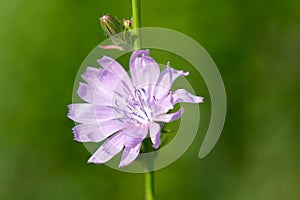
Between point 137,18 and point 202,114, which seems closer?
point 137,18

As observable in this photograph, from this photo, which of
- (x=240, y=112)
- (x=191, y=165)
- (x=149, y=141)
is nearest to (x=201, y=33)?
(x=240, y=112)

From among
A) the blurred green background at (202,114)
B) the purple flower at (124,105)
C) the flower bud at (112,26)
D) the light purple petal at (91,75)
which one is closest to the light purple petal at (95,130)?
the purple flower at (124,105)

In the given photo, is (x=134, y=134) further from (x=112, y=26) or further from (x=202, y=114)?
(x=202, y=114)

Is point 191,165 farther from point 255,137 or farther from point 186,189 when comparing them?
point 255,137

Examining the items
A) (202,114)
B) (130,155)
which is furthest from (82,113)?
(202,114)

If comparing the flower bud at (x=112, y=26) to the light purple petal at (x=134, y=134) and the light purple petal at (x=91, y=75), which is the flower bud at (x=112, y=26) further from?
the light purple petal at (x=134, y=134)

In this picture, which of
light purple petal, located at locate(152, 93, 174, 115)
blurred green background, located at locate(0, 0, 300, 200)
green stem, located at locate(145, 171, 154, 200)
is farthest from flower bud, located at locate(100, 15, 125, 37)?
blurred green background, located at locate(0, 0, 300, 200)

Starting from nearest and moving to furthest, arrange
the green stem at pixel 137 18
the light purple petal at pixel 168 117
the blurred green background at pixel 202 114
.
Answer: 1. the light purple petal at pixel 168 117
2. the green stem at pixel 137 18
3. the blurred green background at pixel 202 114
